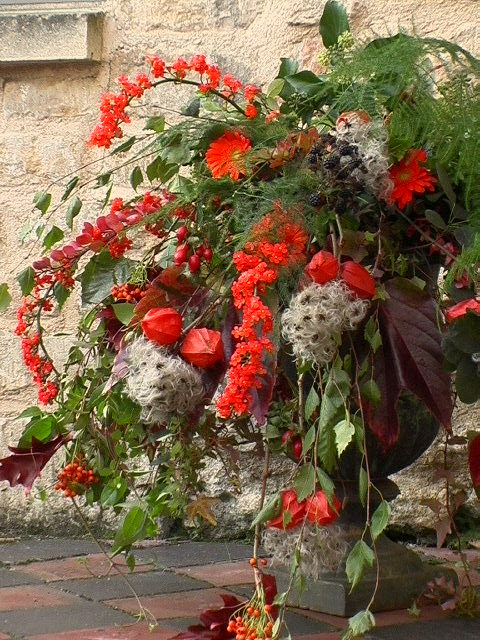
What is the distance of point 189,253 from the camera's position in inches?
71.9

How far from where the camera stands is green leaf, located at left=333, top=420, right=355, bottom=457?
58.5 inches

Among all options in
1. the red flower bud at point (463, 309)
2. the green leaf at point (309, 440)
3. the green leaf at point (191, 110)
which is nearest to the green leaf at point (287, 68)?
the green leaf at point (191, 110)

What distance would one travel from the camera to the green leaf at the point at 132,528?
177 cm

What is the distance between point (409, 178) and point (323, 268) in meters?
0.25

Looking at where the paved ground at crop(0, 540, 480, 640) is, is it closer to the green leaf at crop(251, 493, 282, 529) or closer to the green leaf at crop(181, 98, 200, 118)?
the green leaf at crop(251, 493, 282, 529)

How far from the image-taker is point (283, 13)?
2.93 meters

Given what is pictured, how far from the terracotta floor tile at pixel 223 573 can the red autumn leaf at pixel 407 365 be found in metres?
0.86

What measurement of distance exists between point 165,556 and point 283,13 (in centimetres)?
147

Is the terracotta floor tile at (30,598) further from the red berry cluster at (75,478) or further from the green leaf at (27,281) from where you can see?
the green leaf at (27,281)

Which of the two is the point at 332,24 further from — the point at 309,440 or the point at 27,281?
the point at 309,440

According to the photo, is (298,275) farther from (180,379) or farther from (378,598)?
(378,598)

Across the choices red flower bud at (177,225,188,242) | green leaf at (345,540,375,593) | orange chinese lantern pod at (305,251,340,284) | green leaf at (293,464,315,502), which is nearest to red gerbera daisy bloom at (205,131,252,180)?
red flower bud at (177,225,188,242)

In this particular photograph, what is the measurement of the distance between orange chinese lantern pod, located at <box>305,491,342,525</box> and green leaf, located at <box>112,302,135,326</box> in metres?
0.45

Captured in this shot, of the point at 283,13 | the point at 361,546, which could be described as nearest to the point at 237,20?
the point at 283,13
